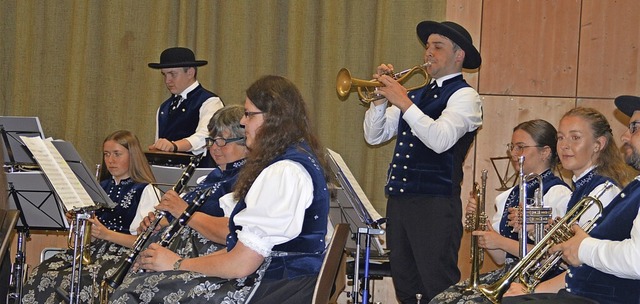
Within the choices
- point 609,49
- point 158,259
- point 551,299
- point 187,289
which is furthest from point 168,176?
point 609,49

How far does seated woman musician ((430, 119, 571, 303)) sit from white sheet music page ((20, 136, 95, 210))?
6.31 ft

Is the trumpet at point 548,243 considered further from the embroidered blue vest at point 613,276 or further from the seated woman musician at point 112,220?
the seated woman musician at point 112,220

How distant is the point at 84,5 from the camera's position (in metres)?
7.02

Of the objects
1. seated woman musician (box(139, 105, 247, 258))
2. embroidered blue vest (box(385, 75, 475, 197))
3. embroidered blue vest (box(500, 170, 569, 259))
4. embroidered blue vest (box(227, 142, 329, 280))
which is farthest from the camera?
embroidered blue vest (box(385, 75, 475, 197))

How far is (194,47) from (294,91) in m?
3.46

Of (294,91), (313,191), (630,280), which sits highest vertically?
(294,91)

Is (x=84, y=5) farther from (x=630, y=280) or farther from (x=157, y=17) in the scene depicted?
(x=630, y=280)

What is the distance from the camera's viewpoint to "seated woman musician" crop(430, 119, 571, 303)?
177 inches

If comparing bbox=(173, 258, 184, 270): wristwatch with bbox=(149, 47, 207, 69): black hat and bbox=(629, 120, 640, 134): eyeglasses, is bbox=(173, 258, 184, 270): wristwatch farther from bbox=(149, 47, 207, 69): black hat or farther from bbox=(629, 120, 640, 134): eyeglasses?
bbox=(149, 47, 207, 69): black hat

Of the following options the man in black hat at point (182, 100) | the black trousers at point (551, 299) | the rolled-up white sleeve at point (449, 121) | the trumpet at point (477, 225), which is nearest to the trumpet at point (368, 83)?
the rolled-up white sleeve at point (449, 121)

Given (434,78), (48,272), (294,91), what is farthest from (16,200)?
(434,78)

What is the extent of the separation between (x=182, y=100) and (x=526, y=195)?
2.79 m

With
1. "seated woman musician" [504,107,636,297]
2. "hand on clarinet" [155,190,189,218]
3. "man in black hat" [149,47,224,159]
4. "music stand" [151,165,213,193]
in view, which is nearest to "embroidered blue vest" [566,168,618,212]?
"seated woman musician" [504,107,636,297]

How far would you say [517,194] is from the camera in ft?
15.8
